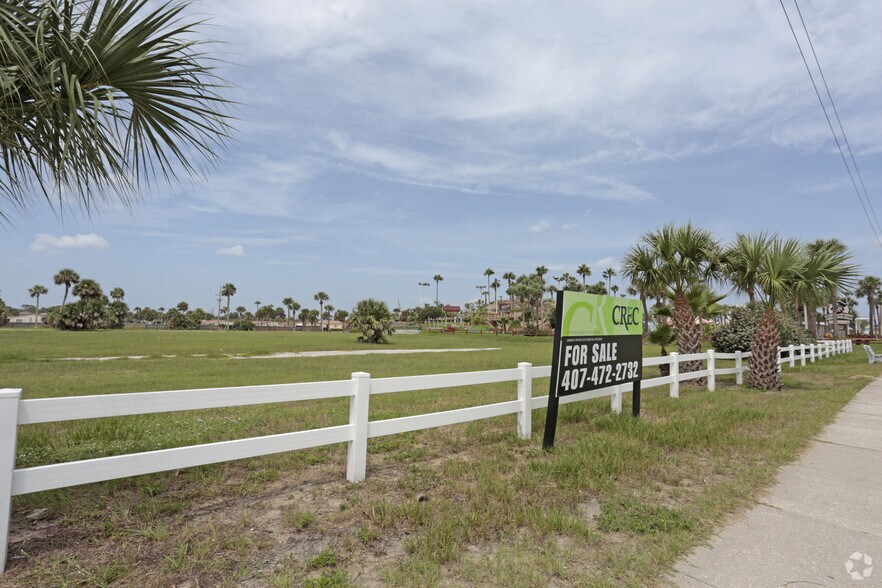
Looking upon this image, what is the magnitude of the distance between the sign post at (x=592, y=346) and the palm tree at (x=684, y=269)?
7.68 metres

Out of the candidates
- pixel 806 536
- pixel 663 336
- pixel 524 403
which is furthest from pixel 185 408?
pixel 663 336

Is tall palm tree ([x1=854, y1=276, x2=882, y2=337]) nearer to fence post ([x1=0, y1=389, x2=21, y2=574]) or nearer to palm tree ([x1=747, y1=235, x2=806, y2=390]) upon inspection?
palm tree ([x1=747, y1=235, x2=806, y2=390])

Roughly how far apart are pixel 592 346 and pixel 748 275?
976 cm

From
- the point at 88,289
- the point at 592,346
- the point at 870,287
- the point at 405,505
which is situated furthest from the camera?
the point at 870,287

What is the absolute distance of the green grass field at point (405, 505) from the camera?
314 centimetres

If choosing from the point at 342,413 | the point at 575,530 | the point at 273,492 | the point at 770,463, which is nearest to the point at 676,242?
the point at 770,463

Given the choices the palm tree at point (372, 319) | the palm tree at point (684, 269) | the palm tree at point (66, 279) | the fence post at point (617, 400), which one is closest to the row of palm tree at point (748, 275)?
the palm tree at point (684, 269)

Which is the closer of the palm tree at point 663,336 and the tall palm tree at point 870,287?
the palm tree at point 663,336

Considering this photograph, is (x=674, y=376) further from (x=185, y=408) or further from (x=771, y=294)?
(x=185, y=408)

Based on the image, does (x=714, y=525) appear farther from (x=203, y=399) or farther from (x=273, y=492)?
(x=203, y=399)

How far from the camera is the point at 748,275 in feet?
45.2

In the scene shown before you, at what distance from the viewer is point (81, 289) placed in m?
82.7

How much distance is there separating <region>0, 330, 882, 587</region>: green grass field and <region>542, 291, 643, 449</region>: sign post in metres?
0.70

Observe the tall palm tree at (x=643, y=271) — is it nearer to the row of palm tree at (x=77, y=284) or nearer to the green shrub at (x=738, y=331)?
the green shrub at (x=738, y=331)
